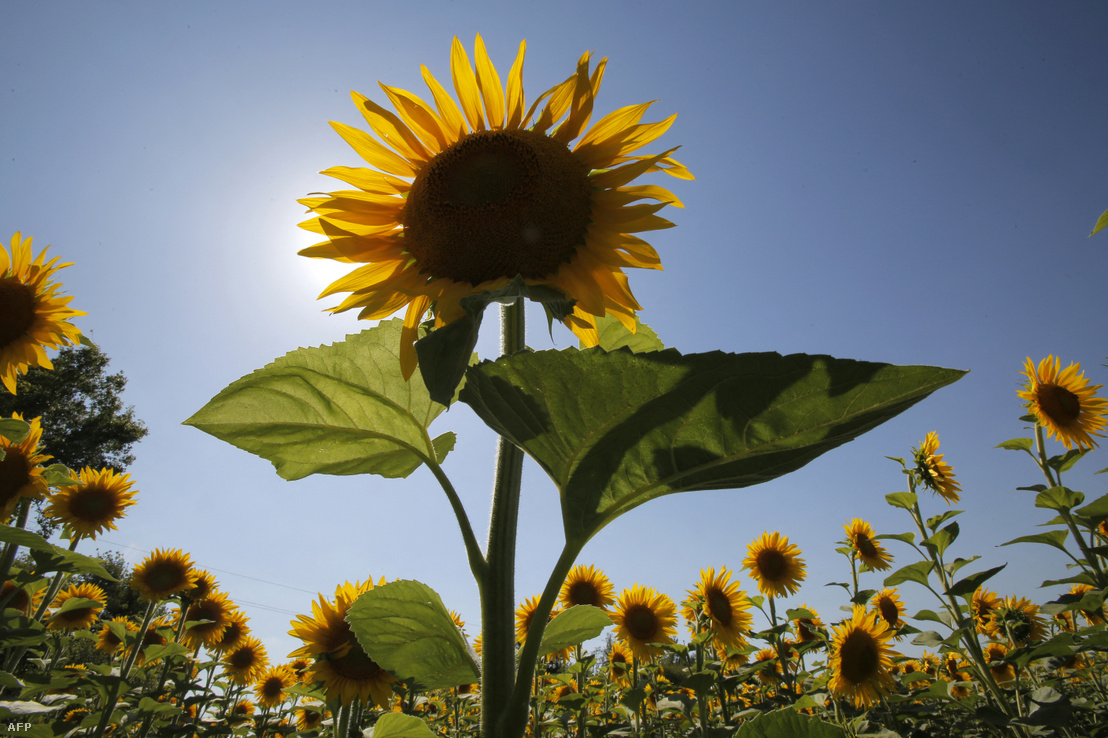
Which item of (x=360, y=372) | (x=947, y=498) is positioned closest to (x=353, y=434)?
(x=360, y=372)

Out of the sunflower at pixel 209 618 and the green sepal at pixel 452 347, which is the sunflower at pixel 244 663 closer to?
the sunflower at pixel 209 618

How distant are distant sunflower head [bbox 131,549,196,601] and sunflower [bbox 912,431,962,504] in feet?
21.1

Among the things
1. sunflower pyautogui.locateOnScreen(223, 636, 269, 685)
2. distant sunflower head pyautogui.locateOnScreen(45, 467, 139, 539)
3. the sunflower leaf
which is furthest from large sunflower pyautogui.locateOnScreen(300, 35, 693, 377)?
sunflower pyautogui.locateOnScreen(223, 636, 269, 685)

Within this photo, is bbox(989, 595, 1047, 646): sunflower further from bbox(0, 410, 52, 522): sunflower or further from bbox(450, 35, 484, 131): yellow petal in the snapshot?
bbox(0, 410, 52, 522): sunflower

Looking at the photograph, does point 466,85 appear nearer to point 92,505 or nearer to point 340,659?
point 340,659

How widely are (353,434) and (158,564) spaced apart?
549cm

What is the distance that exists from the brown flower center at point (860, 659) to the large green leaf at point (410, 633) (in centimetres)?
400

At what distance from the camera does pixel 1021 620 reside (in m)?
4.83

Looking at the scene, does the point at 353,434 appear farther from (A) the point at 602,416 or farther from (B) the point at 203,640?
(B) the point at 203,640

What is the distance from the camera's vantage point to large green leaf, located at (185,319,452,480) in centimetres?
92

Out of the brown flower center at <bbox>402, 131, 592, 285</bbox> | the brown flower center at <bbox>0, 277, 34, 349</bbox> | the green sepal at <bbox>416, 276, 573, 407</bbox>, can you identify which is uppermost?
the brown flower center at <bbox>0, 277, 34, 349</bbox>

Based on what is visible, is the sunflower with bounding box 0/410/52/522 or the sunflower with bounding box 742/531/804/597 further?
the sunflower with bounding box 742/531/804/597

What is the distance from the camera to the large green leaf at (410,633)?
0.83 m

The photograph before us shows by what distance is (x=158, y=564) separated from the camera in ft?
16.9
